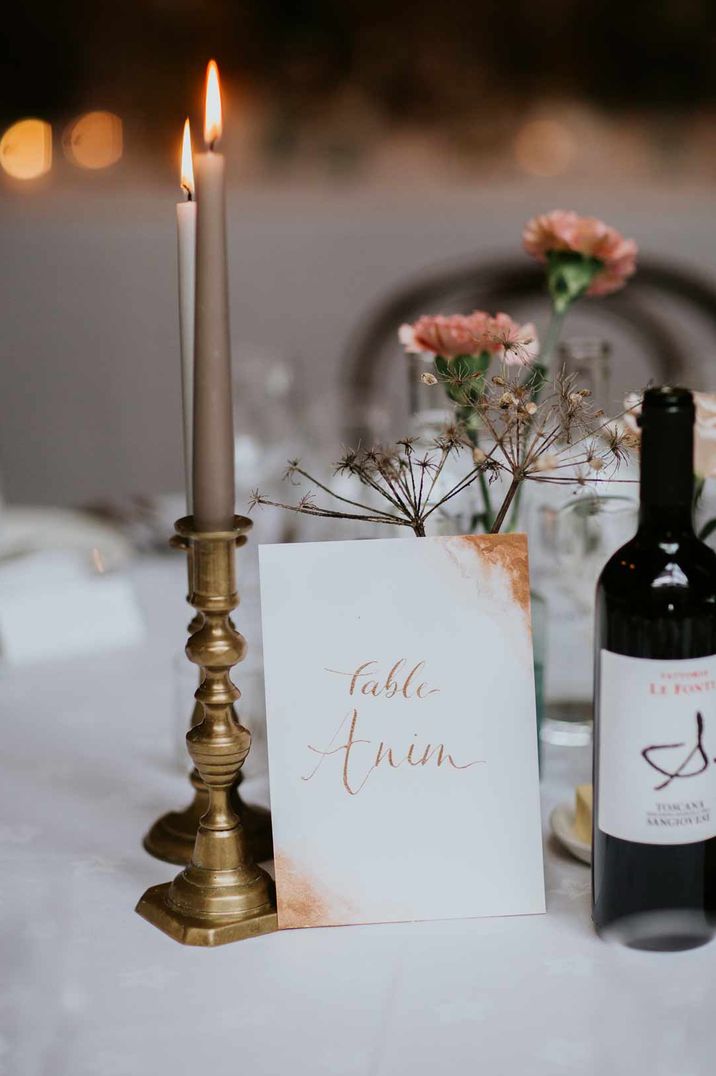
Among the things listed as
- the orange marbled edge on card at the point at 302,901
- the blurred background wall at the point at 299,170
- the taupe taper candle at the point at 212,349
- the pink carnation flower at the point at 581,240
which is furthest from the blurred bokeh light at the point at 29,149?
the orange marbled edge on card at the point at 302,901

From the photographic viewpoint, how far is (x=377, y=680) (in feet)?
2.17

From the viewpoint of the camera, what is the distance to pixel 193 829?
0.75 meters

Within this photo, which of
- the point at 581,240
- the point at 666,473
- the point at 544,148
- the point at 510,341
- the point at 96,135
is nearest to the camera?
the point at 666,473

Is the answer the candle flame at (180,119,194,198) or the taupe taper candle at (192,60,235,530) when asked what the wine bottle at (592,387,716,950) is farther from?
the candle flame at (180,119,194,198)

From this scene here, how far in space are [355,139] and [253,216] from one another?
40 centimetres

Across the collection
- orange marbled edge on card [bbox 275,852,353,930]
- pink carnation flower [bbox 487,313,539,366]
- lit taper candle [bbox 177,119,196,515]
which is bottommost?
orange marbled edge on card [bbox 275,852,353,930]

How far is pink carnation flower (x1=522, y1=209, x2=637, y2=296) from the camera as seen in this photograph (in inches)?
35.6

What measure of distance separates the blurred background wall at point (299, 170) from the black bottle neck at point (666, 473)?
8.34 feet

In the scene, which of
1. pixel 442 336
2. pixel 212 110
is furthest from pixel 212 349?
pixel 442 336

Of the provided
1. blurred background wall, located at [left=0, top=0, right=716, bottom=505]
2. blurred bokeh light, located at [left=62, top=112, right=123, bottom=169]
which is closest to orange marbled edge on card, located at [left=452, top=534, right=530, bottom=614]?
blurred background wall, located at [left=0, top=0, right=716, bottom=505]

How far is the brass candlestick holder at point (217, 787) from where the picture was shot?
0.65m

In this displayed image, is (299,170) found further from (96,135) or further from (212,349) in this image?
(212,349)

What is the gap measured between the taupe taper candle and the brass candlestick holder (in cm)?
2

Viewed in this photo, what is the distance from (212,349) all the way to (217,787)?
25cm
